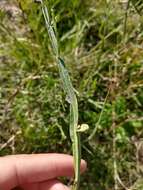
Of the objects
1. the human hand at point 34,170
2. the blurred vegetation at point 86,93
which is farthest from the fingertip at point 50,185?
the blurred vegetation at point 86,93

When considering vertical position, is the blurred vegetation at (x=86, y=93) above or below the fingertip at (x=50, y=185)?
above

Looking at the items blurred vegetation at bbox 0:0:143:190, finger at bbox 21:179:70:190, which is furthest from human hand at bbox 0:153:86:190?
blurred vegetation at bbox 0:0:143:190

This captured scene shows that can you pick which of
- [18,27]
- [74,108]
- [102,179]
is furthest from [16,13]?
[74,108]

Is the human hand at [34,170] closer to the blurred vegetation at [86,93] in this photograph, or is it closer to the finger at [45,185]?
the finger at [45,185]

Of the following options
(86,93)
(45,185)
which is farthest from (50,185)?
(86,93)

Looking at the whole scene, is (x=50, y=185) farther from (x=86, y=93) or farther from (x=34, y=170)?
(x=86, y=93)
